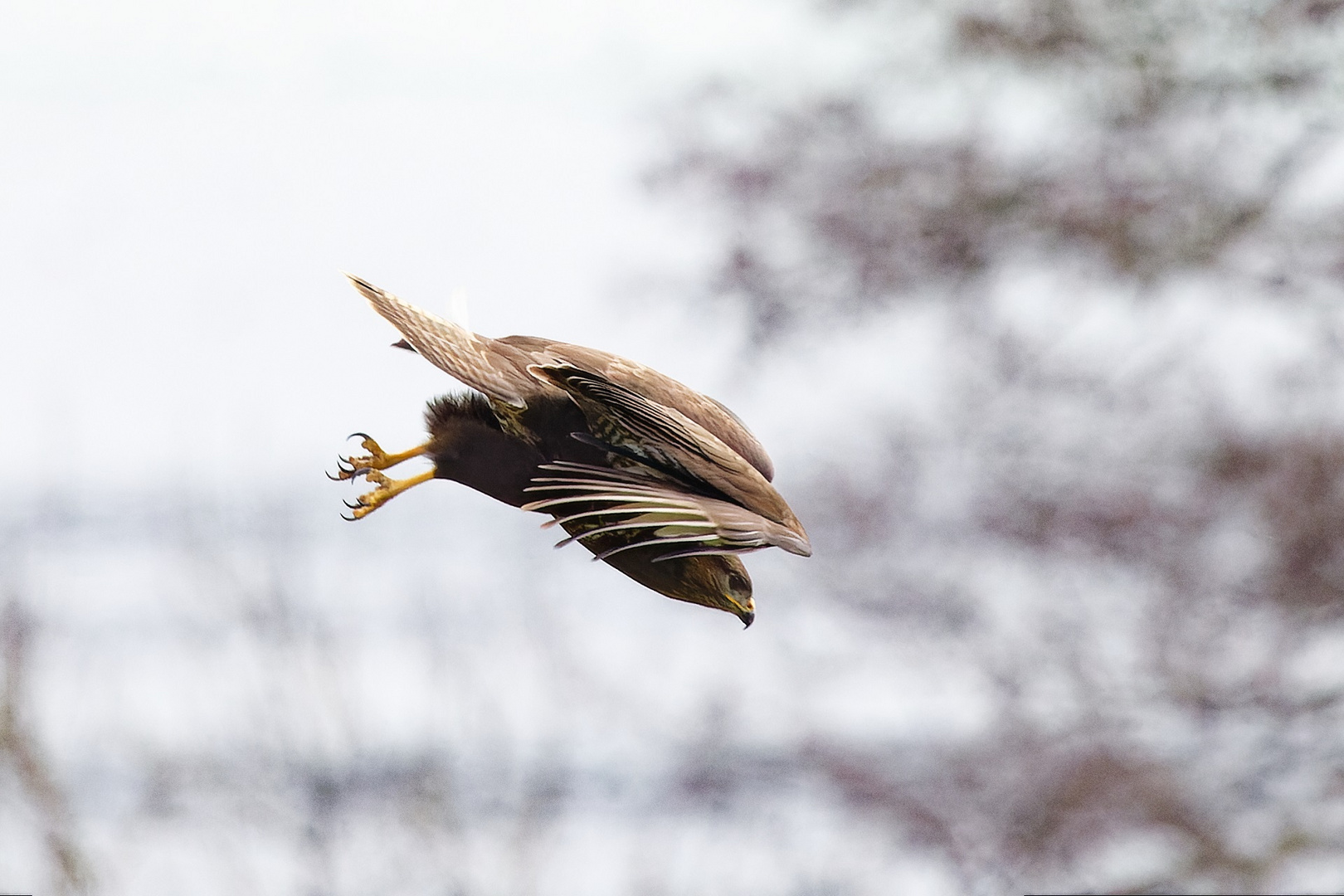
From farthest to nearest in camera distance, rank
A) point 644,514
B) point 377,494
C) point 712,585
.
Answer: point 377,494, point 712,585, point 644,514

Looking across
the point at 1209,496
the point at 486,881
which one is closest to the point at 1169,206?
the point at 1209,496

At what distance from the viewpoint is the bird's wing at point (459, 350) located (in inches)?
39.6

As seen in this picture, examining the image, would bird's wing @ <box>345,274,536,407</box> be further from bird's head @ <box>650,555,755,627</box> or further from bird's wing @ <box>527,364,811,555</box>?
bird's head @ <box>650,555,755,627</box>

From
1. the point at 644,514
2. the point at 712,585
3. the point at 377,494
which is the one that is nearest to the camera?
the point at 644,514

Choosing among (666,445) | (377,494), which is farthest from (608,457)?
(377,494)

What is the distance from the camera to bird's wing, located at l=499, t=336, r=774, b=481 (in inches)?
40.7

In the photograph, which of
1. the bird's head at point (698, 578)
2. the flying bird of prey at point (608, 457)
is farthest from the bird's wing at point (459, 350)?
the bird's head at point (698, 578)

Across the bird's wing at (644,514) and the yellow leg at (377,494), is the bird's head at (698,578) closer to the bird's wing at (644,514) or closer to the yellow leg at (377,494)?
the bird's wing at (644,514)

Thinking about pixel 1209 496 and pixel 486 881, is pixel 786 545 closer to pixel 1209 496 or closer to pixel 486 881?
pixel 486 881

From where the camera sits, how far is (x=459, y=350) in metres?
1.04

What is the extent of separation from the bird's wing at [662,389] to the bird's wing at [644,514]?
8 centimetres

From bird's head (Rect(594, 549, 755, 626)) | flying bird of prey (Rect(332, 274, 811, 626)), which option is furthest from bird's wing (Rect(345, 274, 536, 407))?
bird's head (Rect(594, 549, 755, 626))

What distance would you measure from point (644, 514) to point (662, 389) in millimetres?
156

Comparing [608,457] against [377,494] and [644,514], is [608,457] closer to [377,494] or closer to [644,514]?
[644,514]
